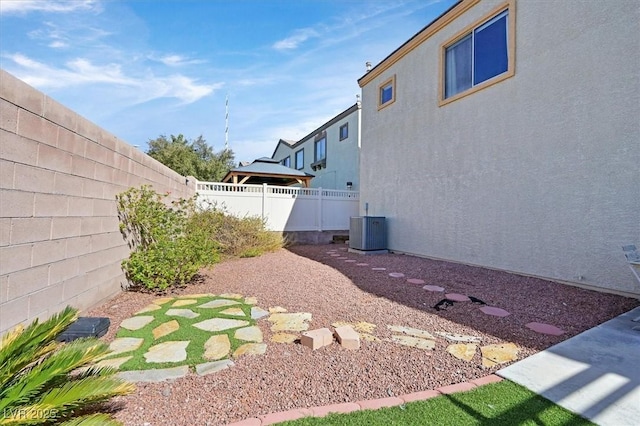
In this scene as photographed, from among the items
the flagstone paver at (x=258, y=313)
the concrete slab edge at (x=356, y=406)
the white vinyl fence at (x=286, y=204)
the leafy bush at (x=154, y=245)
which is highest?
the white vinyl fence at (x=286, y=204)

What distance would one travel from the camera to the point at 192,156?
24016mm

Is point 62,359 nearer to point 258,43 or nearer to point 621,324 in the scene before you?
point 621,324

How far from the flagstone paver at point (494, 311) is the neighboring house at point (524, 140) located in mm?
2394

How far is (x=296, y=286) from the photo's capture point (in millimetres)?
6199

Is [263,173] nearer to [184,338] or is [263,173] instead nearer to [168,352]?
[184,338]

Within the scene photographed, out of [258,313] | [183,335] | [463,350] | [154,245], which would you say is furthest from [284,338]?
[154,245]

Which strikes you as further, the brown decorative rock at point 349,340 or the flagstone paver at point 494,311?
the flagstone paver at point 494,311

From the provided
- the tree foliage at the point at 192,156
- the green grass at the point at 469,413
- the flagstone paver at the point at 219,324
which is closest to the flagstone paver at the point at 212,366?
the flagstone paver at the point at 219,324

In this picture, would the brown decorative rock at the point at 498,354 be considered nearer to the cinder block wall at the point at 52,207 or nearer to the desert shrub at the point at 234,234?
the cinder block wall at the point at 52,207

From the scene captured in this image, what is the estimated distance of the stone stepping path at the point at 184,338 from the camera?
3.00 meters

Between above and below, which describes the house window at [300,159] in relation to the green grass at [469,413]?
above

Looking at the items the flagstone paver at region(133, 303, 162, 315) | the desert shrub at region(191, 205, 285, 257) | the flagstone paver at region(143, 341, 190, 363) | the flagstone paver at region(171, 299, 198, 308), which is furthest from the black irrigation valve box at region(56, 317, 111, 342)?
Result: the desert shrub at region(191, 205, 285, 257)

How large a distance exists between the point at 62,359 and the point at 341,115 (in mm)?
17734

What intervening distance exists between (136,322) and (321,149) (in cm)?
1834
